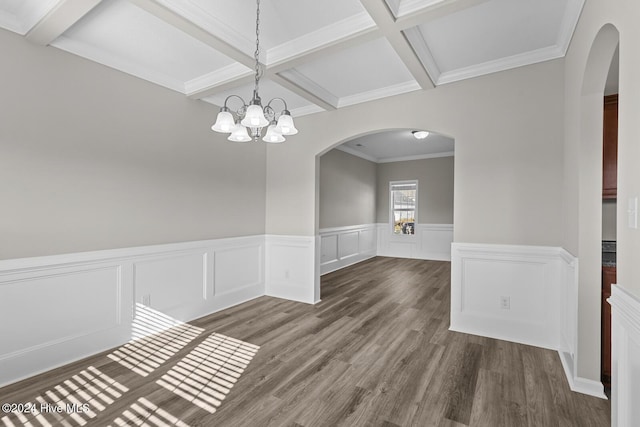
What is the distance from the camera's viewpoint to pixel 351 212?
23.5ft

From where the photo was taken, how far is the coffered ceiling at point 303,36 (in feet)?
6.96

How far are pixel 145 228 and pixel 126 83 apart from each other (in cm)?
147

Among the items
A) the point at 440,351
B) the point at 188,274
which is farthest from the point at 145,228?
the point at 440,351

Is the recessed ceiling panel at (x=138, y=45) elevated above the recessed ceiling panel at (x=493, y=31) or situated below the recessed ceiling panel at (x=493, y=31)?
below

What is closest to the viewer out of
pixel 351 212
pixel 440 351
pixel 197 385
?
pixel 197 385

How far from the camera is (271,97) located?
12.9ft

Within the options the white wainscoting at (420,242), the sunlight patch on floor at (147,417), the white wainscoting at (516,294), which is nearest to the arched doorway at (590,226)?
the white wainscoting at (516,294)

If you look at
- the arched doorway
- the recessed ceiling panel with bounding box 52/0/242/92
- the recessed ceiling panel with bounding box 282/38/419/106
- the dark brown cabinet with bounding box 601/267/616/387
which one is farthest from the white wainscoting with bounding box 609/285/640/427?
the recessed ceiling panel with bounding box 52/0/242/92

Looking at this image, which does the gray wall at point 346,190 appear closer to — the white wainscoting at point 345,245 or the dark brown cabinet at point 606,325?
the white wainscoting at point 345,245

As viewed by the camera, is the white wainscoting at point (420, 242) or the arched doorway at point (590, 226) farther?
the white wainscoting at point (420, 242)

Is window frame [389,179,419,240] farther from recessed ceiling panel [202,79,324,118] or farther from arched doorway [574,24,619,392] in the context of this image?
arched doorway [574,24,619,392]

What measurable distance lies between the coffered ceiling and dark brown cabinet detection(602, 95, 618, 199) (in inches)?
25.9

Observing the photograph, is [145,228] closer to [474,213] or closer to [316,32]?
[316,32]

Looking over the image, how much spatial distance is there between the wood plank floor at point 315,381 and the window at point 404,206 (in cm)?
484
